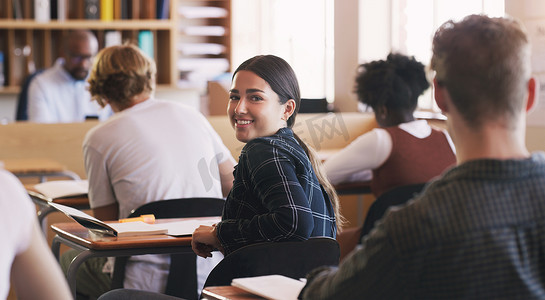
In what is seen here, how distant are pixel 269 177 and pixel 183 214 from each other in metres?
0.62

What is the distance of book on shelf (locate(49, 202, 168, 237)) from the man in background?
355 cm

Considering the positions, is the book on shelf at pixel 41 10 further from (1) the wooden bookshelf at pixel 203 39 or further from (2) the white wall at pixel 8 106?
(1) the wooden bookshelf at pixel 203 39

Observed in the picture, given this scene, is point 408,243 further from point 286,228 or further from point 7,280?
point 286,228

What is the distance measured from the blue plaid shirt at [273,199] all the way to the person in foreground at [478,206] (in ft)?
2.73

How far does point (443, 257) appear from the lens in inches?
38.8

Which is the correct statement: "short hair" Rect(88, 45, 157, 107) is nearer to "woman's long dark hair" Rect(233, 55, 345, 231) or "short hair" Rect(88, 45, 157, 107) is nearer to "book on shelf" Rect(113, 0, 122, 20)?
"woman's long dark hair" Rect(233, 55, 345, 231)

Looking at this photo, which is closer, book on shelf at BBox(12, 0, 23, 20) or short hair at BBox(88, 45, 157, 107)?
short hair at BBox(88, 45, 157, 107)

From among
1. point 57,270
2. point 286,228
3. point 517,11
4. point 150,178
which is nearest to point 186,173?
point 150,178

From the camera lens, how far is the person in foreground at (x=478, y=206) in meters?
0.98

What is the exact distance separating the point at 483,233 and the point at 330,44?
5732 millimetres

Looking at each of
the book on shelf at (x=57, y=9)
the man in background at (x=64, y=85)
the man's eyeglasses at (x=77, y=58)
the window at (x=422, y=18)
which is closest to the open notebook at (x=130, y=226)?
the window at (x=422, y=18)

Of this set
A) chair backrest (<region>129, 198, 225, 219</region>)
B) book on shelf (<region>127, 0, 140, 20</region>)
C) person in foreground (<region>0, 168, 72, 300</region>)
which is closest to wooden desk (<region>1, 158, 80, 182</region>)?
chair backrest (<region>129, 198, 225, 219</region>)

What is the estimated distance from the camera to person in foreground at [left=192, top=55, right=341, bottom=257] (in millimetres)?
1877

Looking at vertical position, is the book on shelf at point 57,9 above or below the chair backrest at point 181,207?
above
